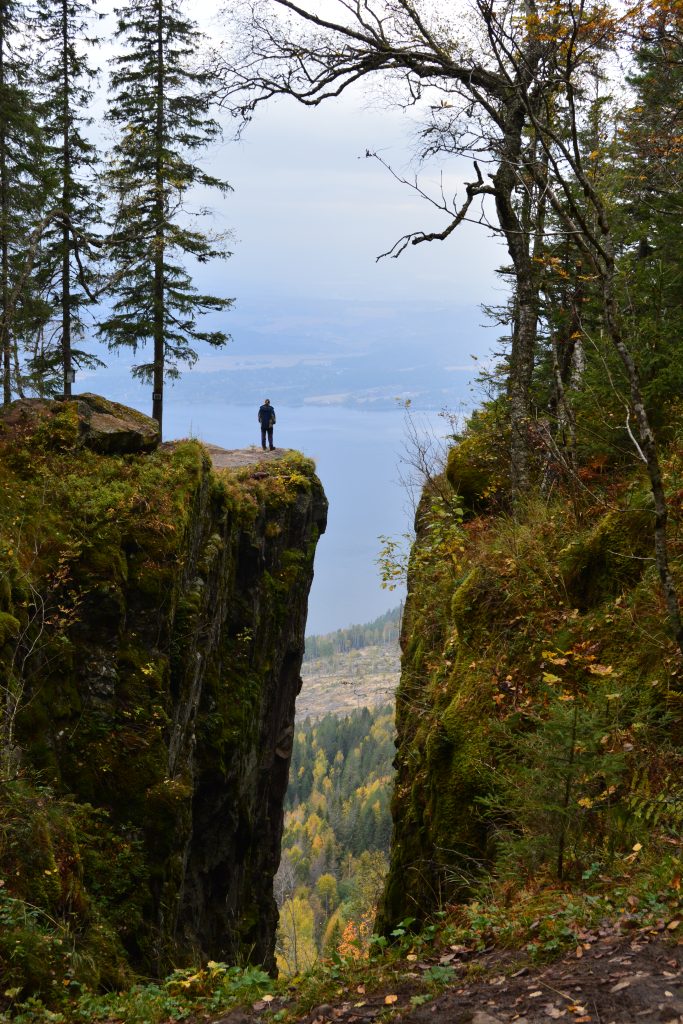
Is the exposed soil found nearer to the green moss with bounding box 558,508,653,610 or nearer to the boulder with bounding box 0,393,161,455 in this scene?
the green moss with bounding box 558,508,653,610

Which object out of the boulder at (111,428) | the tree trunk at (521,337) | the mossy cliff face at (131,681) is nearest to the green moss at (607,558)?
the tree trunk at (521,337)

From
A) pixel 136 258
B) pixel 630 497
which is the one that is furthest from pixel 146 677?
pixel 136 258

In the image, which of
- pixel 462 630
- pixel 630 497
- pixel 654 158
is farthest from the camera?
pixel 654 158

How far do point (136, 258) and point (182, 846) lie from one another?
16817 mm

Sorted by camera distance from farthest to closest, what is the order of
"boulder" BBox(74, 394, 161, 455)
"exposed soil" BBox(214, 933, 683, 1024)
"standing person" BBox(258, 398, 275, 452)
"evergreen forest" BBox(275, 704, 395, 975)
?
"evergreen forest" BBox(275, 704, 395, 975)
"standing person" BBox(258, 398, 275, 452)
"boulder" BBox(74, 394, 161, 455)
"exposed soil" BBox(214, 933, 683, 1024)

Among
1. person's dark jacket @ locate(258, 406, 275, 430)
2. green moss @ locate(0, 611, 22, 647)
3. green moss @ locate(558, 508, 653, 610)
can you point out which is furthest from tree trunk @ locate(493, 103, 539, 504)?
person's dark jacket @ locate(258, 406, 275, 430)

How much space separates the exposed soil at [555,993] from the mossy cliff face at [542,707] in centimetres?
98

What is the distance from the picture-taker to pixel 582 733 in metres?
5.41

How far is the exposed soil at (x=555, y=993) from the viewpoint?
3998 mm

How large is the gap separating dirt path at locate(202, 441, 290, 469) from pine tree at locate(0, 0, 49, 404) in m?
6.12

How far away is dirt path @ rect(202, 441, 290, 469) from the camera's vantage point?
2227 cm

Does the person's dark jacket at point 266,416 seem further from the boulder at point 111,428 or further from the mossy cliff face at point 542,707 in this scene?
the mossy cliff face at point 542,707

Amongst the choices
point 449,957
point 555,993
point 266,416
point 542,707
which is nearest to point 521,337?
point 542,707

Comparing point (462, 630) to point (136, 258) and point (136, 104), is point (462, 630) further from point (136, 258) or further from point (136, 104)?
point (136, 104)
